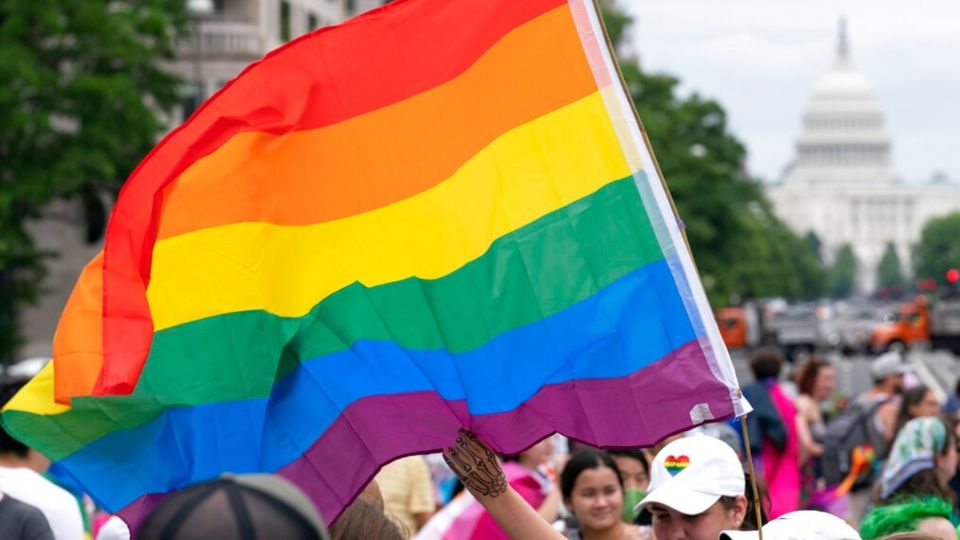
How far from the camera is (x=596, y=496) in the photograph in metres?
7.44

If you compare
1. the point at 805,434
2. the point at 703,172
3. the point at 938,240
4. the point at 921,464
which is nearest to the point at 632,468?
the point at 921,464

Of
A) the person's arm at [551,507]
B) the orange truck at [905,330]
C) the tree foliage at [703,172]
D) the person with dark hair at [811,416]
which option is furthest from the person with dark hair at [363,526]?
the orange truck at [905,330]

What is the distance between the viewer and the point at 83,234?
131 ft

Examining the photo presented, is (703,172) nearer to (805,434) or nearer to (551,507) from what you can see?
(805,434)

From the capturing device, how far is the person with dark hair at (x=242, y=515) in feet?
9.09

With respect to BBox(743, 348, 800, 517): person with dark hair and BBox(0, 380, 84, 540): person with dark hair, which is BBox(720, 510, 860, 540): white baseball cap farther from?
BBox(743, 348, 800, 517): person with dark hair

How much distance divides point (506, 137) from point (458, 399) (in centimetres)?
69

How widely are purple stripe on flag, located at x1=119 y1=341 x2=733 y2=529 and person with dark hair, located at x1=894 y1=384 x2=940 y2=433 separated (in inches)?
226

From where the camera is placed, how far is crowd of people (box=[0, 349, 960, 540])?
2822 mm

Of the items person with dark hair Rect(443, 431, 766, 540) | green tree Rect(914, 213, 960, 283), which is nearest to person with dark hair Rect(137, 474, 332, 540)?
person with dark hair Rect(443, 431, 766, 540)

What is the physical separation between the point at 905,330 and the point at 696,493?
7214cm

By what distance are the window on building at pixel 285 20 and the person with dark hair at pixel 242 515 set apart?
4280cm

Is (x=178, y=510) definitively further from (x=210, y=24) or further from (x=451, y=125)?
(x=210, y=24)

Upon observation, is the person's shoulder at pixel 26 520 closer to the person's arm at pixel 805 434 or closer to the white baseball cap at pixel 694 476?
the white baseball cap at pixel 694 476
